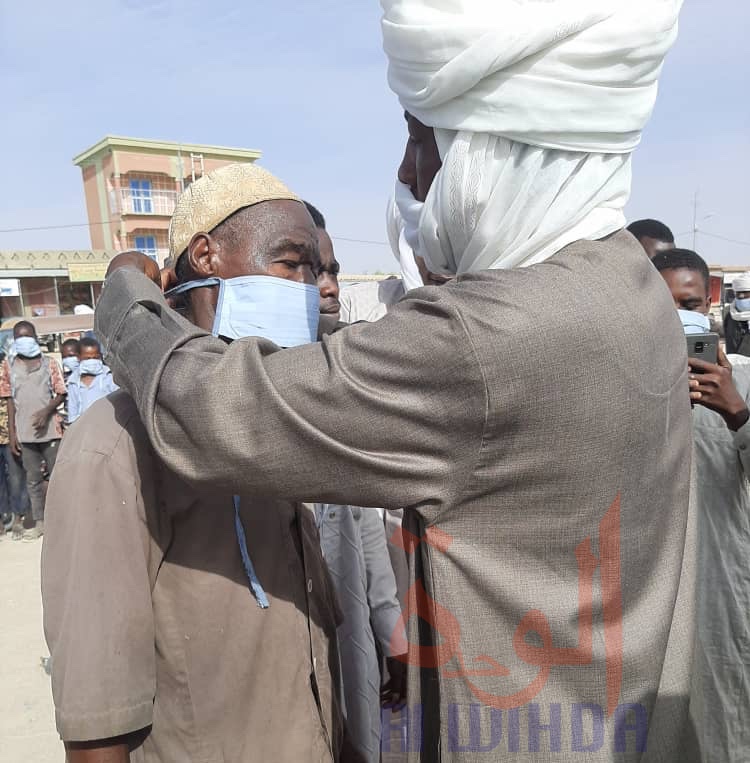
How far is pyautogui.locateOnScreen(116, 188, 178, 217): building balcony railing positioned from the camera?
114ft

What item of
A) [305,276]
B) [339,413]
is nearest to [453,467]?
[339,413]

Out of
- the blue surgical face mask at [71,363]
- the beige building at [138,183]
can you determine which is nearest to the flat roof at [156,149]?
the beige building at [138,183]

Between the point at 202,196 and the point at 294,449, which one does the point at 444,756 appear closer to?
the point at 294,449

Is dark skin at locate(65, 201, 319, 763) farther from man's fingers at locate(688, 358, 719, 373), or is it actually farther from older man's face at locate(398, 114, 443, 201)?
man's fingers at locate(688, 358, 719, 373)

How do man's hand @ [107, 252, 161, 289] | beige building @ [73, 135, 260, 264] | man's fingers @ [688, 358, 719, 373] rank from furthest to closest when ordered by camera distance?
beige building @ [73, 135, 260, 264] < man's fingers @ [688, 358, 719, 373] < man's hand @ [107, 252, 161, 289]

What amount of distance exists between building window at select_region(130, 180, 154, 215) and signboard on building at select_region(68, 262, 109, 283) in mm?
4139

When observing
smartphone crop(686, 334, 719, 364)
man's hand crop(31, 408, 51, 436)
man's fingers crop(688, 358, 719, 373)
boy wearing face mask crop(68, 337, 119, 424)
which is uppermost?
smartphone crop(686, 334, 719, 364)

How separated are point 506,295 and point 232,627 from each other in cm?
91

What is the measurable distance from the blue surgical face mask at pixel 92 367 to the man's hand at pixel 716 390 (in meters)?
6.57

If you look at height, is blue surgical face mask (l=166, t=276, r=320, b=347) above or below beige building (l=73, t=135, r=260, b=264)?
below

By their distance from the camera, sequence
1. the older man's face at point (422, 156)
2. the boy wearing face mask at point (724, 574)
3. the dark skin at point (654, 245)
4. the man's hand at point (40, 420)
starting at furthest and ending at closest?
1. the man's hand at point (40, 420)
2. the dark skin at point (654, 245)
3. the boy wearing face mask at point (724, 574)
4. the older man's face at point (422, 156)

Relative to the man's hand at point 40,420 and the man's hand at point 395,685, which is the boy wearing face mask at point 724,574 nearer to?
the man's hand at point 395,685

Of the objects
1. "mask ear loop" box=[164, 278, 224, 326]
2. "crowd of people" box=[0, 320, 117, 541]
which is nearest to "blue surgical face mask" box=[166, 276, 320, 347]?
"mask ear loop" box=[164, 278, 224, 326]

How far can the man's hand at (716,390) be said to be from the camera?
2.42 metres
